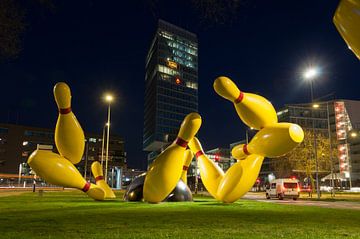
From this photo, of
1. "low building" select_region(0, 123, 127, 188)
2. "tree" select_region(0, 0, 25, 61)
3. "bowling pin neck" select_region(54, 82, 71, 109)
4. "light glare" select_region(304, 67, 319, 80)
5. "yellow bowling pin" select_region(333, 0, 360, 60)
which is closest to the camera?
"yellow bowling pin" select_region(333, 0, 360, 60)

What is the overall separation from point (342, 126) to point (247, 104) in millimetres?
77246

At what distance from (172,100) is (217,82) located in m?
82.0

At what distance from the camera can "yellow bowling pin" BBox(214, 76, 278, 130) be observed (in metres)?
10.2

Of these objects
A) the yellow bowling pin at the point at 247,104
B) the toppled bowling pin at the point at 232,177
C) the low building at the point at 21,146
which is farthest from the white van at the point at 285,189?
the low building at the point at 21,146

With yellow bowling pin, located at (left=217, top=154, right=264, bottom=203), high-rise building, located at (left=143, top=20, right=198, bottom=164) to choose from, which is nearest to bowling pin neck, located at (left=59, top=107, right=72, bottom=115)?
yellow bowling pin, located at (left=217, top=154, right=264, bottom=203)

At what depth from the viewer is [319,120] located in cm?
8450

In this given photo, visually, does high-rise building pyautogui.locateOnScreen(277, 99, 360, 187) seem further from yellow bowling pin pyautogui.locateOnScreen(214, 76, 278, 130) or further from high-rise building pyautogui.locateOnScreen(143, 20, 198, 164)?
yellow bowling pin pyautogui.locateOnScreen(214, 76, 278, 130)

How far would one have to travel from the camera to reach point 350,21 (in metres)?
3.12

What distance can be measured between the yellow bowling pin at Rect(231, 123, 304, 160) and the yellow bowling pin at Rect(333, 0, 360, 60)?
7.13m

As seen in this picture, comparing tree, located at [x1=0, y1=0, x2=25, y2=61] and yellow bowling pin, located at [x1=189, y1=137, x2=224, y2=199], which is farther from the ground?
tree, located at [x1=0, y1=0, x2=25, y2=61]

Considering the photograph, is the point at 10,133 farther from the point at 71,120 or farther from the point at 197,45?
the point at 71,120

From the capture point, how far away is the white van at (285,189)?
26844 millimetres

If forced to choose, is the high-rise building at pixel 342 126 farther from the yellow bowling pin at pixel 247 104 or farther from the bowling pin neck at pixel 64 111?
the bowling pin neck at pixel 64 111

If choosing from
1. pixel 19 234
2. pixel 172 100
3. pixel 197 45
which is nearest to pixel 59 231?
pixel 19 234
